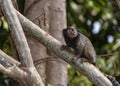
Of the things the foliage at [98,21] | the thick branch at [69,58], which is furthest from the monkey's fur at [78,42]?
the foliage at [98,21]

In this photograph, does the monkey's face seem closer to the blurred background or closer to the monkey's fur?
the monkey's fur

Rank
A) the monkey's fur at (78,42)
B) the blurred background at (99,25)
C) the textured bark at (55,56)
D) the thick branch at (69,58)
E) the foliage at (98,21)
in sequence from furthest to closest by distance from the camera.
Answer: the foliage at (98,21)
the blurred background at (99,25)
the monkey's fur at (78,42)
the textured bark at (55,56)
the thick branch at (69,58)

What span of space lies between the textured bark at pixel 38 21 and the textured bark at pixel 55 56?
48 mm

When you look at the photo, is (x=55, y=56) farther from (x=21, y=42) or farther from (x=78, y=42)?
(x=21, y=42)

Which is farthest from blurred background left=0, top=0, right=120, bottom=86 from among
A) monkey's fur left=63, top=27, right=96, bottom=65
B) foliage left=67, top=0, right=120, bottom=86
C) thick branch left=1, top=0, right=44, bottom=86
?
thick branch left=1, top=0, right=44, bottom=86

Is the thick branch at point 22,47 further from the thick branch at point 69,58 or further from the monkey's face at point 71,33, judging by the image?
the monkey's face at point 71,33

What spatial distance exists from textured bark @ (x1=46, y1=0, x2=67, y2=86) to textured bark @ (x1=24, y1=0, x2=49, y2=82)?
0.16 ft

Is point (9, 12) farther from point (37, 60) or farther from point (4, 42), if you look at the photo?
point (4, 42)

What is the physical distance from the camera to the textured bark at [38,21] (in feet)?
12.6

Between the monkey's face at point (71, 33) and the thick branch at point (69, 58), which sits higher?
the monkey's face at point (71, 33)

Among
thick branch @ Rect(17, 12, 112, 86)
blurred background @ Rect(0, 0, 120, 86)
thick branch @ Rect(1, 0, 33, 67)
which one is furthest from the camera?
blurred background @ Rect(0, 0, 120, 86)

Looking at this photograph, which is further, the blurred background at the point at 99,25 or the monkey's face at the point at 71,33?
the blurred background at the point at 99,25

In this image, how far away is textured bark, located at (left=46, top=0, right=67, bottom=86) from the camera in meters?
3.80

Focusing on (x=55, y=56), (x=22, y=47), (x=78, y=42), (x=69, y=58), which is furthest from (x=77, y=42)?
(x=22, y=47)
